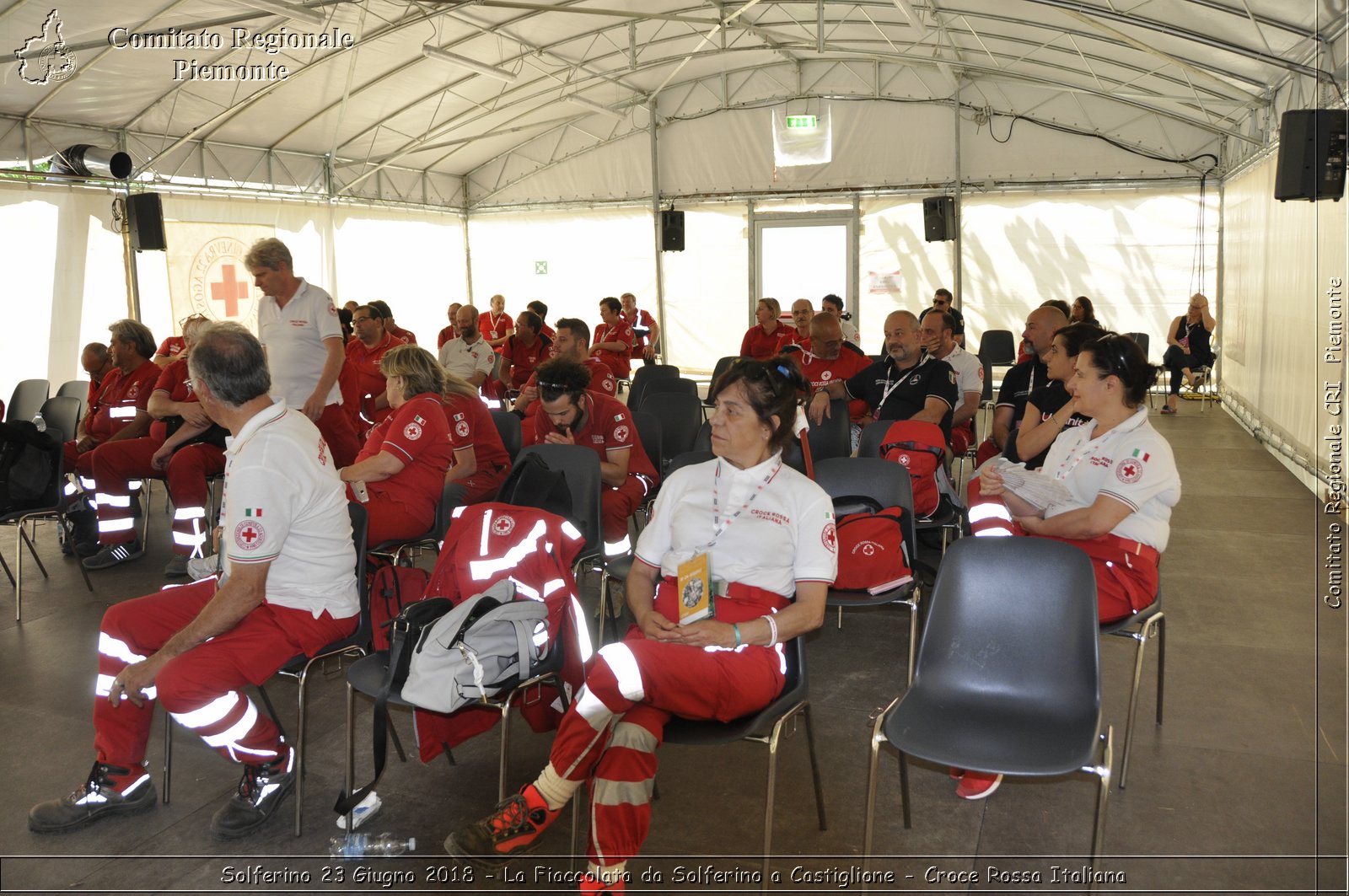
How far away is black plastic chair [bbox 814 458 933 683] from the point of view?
10.5ft

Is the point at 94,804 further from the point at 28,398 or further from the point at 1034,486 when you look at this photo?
the point at 28,398

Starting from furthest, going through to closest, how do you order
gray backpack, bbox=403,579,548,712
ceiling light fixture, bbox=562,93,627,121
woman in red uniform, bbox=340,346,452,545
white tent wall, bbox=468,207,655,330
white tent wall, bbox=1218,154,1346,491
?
white tent wall, bbox=468,207,655,330, ceiling light fixture, bbox=562,93,627,121, white tent wall, bbox=1218,154,1346,491, woman in red uniform, bbox=340,346,452,545, gray backpack, bbox=403,579,548,712

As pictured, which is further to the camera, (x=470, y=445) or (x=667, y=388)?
(x=667, y=388)

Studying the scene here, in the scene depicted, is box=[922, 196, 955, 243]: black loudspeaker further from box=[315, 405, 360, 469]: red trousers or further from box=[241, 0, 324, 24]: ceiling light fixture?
box=[315, 405, 360, 469]: red trousers

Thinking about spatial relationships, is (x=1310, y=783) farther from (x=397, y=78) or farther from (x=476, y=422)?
(x=397, y=78)

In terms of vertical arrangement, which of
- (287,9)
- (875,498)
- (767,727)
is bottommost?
(767,727)

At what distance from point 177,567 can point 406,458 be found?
7.51 feet

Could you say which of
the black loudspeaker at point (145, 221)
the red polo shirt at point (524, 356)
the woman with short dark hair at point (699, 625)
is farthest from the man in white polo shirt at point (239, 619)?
the black loudspeaker at point (145, 221)

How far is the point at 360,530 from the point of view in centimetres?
294

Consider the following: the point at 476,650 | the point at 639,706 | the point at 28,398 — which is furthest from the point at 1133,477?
the point at 28,398

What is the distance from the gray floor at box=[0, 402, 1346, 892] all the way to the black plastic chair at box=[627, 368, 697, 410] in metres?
2.24

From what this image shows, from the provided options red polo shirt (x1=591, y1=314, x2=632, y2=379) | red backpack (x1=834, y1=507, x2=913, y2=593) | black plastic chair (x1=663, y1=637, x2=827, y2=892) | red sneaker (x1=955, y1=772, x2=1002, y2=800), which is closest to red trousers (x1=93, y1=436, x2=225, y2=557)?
red backpack (x1=834, y1=507, x2=913, y2=593)

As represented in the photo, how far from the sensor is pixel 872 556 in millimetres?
3227

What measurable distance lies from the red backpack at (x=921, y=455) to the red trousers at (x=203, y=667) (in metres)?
2.25
